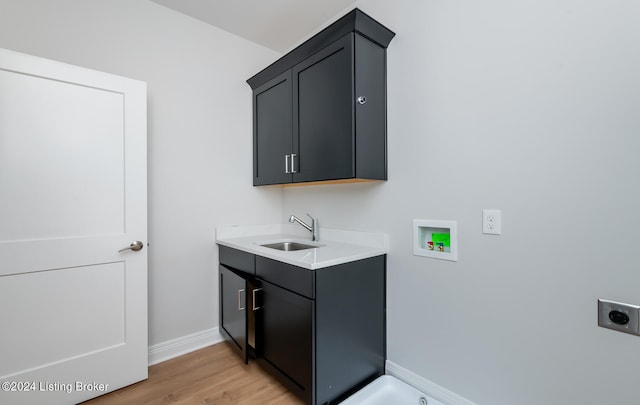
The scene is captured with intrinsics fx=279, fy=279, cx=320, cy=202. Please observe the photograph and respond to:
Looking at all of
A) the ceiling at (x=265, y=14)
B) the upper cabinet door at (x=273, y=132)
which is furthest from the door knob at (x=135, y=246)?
the ceiling at (x=265, y=14)

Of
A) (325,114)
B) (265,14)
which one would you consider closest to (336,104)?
(325,114)

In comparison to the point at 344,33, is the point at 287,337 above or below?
below

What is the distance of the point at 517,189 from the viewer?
1.29m

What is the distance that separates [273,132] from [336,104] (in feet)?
2.44

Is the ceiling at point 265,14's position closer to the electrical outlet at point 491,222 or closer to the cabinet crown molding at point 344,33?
the cabinet crown molding at point 344,33

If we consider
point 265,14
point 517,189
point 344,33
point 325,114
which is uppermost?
point 265,14

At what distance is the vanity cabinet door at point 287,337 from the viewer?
1.46 meters

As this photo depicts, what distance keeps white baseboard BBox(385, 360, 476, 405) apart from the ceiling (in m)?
2.53

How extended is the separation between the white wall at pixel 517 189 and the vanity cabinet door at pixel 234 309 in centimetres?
98

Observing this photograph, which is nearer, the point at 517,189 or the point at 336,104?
the point at 517,189

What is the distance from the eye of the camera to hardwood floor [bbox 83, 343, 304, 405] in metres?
→ 1.61

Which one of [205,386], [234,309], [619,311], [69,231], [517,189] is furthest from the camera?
[234,309]

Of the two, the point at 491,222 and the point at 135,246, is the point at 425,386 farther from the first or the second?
the point at 135,246

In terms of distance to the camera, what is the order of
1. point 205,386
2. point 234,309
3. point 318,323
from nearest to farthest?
point 318,323, point 205,386, point 234,309
